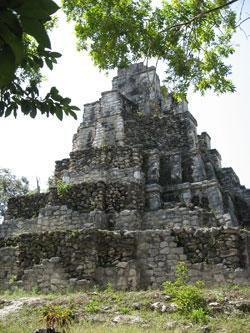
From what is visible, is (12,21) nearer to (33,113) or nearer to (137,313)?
(33,113)

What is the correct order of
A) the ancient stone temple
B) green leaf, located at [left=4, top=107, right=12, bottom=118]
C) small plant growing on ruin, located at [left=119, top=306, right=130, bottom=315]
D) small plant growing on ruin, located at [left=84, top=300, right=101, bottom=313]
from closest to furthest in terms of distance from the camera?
green leaf, located at [left=4, top=107, right=12, bottom=118], small plant growing on ruin, located at [left=119, top=306, right=130, bottom=315], small plant growing on ruin, located at [left=84, top=300, right=101, bottom=313], the ancient stone temple

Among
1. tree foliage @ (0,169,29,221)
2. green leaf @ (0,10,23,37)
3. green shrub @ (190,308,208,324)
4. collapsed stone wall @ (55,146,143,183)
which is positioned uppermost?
tree foliage @ (0,169,29,221)

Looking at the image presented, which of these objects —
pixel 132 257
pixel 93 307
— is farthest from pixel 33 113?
pixel 132 257

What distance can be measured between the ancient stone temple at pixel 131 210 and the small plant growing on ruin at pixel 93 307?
1.70 metres

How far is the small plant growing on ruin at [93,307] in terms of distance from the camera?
6.75m

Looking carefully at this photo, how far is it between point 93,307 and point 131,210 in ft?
17.8

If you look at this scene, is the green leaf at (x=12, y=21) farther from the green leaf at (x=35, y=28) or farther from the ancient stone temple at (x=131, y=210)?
the ancient stone temple at (x=131, y=210)

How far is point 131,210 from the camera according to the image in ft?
39.7

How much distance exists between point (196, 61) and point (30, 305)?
6.02 m

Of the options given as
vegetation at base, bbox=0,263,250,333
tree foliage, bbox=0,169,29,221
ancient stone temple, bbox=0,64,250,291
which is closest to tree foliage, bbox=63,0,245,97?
ancient stone temple, bbox=0,64,250,291

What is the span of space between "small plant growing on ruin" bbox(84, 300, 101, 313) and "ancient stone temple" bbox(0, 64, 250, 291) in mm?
1702

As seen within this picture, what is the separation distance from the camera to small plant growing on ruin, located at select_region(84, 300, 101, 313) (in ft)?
22.2

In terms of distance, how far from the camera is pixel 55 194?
43.3 feet

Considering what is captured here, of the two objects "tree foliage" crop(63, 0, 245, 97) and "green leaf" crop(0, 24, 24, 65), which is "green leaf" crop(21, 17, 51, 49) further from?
"tree foliage" crop(63, 0, 245, 97)
